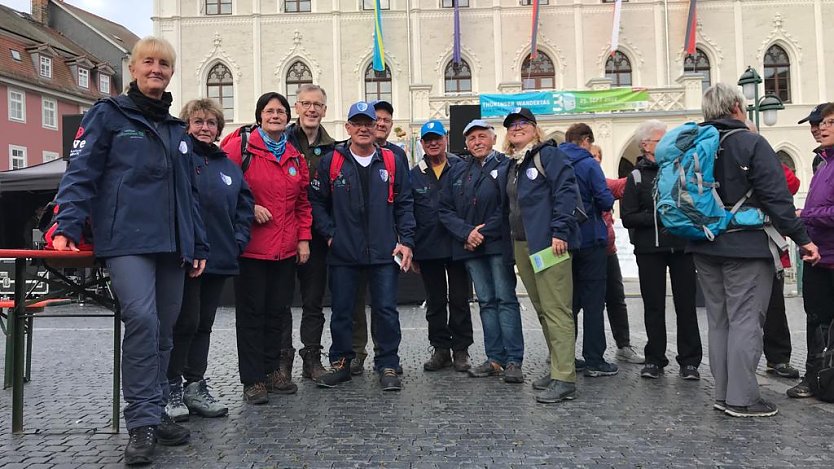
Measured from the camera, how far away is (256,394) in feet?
15.4

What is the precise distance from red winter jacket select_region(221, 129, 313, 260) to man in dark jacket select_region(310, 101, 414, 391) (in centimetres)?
27

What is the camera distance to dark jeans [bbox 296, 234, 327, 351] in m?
5.41

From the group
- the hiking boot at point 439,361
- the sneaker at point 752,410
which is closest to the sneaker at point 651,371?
the sneaker at point 752,410

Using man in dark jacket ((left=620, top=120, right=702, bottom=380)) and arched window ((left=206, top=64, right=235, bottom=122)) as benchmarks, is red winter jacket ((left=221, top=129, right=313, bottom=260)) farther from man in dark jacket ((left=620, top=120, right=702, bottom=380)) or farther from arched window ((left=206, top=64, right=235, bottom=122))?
arched window ((left=206, top=64, right=235, bottom=122))

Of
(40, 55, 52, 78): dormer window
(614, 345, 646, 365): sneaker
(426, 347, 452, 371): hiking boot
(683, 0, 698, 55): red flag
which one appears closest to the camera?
(426, 347, 452, 371): hiking boot

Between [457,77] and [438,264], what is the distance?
2506 cm

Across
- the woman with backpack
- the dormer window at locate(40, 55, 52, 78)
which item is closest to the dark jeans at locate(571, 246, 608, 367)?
the woman with backpack

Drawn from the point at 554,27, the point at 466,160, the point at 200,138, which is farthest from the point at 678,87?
the point at 200,138

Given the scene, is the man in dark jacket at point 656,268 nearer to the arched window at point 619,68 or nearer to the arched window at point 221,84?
the arched window at point 619,68

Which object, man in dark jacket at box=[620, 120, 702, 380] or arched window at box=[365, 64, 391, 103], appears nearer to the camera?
man in dark jacket at box=[620, 120, 702, 380]

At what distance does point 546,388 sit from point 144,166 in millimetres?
3197

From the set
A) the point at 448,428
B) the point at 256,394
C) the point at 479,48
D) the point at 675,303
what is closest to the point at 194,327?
the point at 256,394

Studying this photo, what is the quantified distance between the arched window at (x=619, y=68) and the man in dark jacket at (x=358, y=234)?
26827mm

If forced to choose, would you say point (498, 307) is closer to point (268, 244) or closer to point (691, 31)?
point (268, 244)
